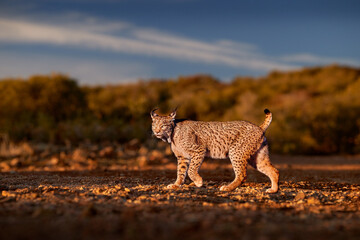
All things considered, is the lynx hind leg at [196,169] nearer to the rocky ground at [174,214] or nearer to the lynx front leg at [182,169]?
the lynx front leg at [182,169]

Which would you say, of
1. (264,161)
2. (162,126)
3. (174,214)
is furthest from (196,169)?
(174,214)

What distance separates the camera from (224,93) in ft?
135

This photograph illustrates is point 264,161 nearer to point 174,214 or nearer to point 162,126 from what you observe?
point 162,126

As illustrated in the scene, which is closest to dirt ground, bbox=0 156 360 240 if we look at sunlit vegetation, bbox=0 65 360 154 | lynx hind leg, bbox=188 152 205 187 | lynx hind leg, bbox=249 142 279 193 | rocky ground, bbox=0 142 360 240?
rocky ground, bbox=0 142 360 240

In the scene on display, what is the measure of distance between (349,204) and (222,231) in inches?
135

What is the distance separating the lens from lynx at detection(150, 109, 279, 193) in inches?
310

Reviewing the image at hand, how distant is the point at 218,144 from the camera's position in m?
8.14

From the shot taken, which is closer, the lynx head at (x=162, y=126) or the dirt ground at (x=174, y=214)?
the dirt ground at (x=174, y=214)

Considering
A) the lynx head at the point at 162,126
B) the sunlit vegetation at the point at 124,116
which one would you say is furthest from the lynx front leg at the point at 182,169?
the sunlit vegetation at the point at 124,116

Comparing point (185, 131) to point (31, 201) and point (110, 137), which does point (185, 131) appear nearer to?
point (31, 201)

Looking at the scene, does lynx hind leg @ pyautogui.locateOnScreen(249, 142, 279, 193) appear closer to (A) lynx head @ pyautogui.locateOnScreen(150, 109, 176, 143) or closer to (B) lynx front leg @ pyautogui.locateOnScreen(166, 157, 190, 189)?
(B) lynx front leg @ pyautogui.locateOnScreen(166, 157, 190, 189)

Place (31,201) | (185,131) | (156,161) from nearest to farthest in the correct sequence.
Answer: (31,201) < (185,131) < (156,161)

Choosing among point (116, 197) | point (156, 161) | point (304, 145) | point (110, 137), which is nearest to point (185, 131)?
point (116, 197)

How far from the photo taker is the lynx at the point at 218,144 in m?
7.87
